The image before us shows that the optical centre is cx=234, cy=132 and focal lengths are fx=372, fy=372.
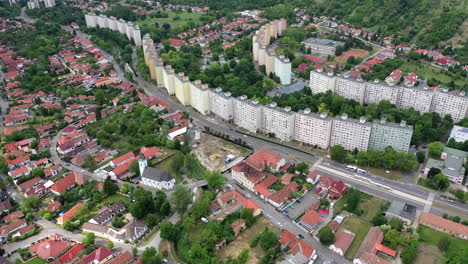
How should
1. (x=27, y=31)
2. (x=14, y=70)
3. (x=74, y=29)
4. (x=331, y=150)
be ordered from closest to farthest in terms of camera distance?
(x=331, y=150) < (x=14, y=70) < (x=27, y=31) < (x=74, y=29)

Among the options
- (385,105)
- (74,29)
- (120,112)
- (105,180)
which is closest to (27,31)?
(74,29)

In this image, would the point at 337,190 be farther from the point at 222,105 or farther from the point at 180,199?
the point at 222,105

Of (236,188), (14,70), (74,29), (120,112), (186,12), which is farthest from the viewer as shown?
(186,12)

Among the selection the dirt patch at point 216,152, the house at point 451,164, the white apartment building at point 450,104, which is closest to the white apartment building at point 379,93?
the white apartment building at point 450,104

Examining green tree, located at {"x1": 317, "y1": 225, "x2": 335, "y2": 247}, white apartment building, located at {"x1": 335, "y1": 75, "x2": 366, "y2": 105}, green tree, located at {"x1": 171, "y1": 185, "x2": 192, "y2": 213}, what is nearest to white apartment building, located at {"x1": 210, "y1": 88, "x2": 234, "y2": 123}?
white apartment building, located at {"x1": 335, "y1": 75, "x2": 366, "y2": 105}

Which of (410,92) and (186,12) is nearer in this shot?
(410,92)

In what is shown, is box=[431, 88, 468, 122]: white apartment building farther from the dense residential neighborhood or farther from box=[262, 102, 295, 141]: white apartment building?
box=[262, 102, 295, 141]: white apartment building

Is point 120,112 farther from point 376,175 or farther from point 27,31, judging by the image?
point 27,31
